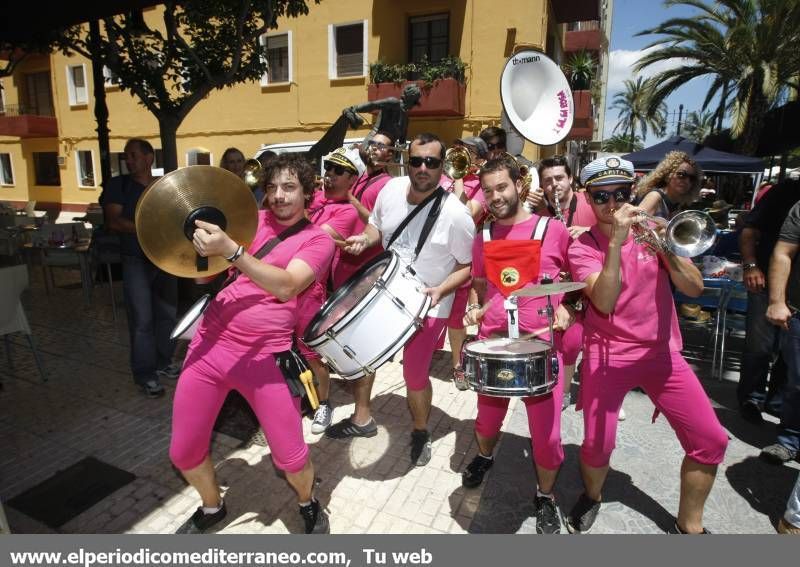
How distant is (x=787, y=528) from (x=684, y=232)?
175 cm

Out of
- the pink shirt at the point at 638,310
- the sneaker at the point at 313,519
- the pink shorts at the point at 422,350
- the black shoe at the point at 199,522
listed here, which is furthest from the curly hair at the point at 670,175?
the black shoe at the point at 199,522

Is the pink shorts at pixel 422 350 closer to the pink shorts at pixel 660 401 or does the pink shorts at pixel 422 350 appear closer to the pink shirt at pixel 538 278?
the pink shirt at pixel 538 278

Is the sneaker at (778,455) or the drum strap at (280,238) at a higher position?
the drum strap at (280,238)

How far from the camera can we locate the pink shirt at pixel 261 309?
2.43 meters

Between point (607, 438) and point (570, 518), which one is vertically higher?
point (607, 438)

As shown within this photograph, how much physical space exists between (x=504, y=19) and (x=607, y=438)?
13524mm

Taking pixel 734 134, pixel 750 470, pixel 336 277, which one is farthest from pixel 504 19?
pixel 750 470

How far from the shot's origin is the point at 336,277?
13.0ft

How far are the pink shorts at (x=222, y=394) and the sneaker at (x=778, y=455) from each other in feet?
10.9

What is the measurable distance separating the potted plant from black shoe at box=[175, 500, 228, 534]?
41.0 ft

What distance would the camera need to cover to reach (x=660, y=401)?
249cm

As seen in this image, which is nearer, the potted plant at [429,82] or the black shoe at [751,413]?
the black shoe at [751,413]

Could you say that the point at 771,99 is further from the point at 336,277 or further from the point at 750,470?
the point at 336,277

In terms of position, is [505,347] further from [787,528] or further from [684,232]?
[787,528]
